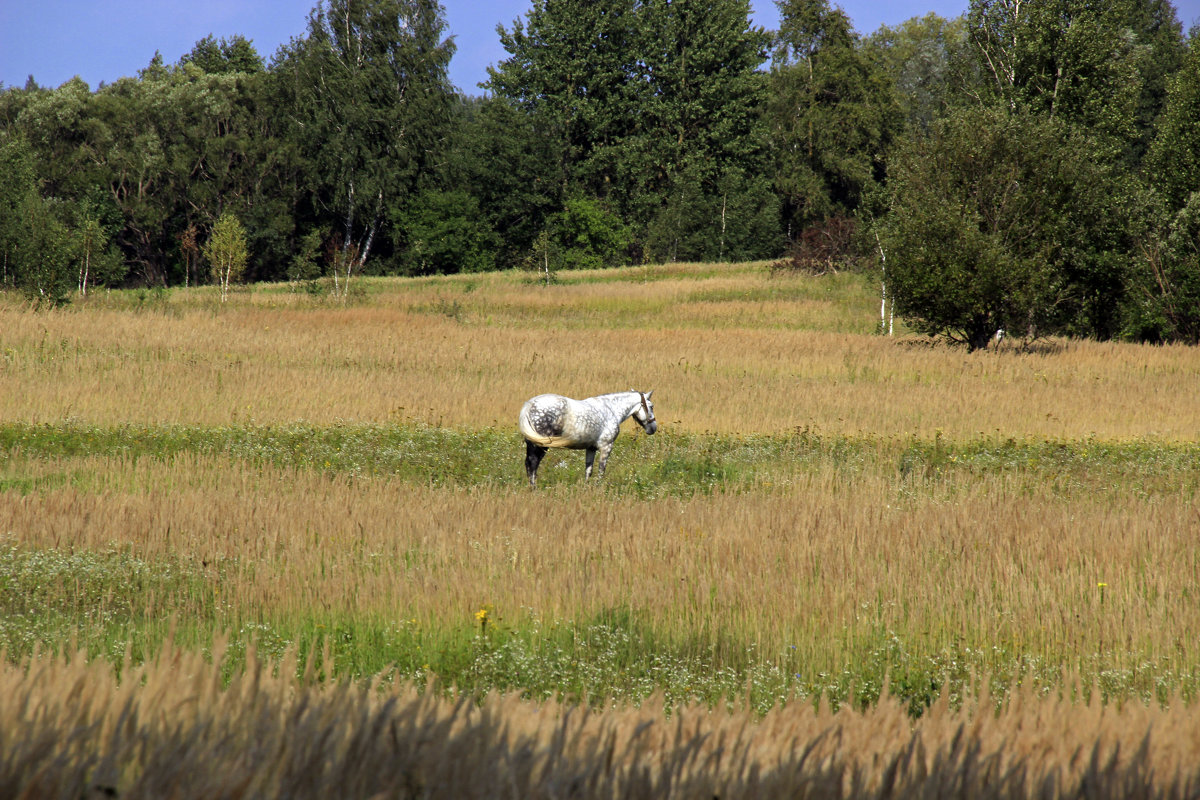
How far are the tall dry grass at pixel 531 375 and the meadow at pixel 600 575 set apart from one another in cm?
18

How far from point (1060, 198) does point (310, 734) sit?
38.5 meters

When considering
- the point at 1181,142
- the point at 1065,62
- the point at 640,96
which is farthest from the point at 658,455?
the point at 640,96

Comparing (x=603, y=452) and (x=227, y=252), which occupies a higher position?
(x=227, y=252)

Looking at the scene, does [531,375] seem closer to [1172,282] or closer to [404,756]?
[404,756]

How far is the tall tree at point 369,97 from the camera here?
72.1 metres

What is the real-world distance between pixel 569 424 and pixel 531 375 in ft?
41.6

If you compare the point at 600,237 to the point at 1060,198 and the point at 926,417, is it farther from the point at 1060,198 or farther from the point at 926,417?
the point at 926,417

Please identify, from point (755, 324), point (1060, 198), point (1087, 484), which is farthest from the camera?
point (755, 324)

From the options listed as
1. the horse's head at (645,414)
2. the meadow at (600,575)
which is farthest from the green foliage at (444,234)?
the horse's head at (645,414)

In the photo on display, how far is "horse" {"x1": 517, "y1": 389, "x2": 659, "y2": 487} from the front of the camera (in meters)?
12.3

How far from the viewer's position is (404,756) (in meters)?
1.93

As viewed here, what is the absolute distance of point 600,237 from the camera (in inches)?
3221

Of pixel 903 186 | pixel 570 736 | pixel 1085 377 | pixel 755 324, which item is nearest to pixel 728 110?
pixel 755 324

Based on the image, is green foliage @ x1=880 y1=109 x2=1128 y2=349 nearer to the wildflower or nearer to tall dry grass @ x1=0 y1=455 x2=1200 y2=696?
tall dry grass @ x1=0 y1=455 x2=1200 y2=696
